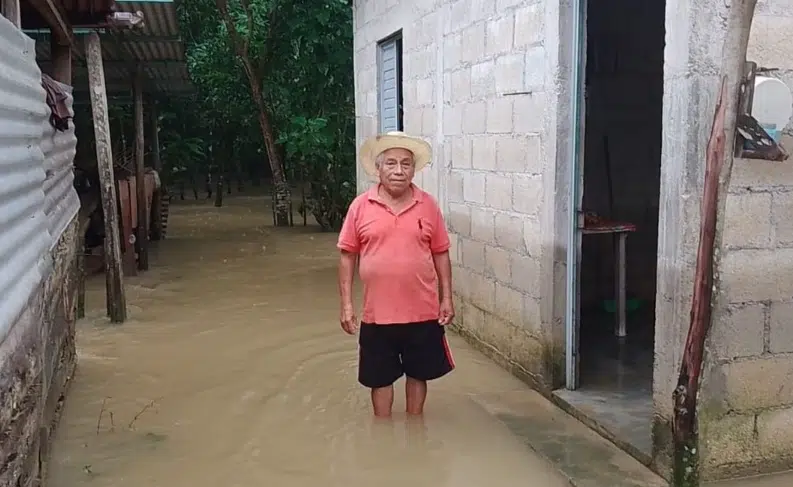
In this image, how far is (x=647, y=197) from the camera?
7512 millimetres

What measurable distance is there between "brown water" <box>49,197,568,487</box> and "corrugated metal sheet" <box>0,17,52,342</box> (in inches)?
44.6

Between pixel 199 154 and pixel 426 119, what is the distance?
15120mm

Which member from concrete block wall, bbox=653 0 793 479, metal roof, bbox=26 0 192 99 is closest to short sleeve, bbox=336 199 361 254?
concrete block wall, bbox=653 0 793 479

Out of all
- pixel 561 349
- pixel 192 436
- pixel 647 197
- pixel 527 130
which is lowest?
pixel 192 436

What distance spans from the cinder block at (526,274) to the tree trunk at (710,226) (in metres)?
2.25

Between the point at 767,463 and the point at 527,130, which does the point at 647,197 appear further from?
the point at 767,463

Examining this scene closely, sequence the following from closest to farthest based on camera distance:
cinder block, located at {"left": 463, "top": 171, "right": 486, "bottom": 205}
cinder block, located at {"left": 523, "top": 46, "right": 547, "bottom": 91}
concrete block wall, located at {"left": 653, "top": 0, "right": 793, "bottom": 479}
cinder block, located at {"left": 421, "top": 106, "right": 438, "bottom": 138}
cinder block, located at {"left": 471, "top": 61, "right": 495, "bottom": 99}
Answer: concrete block wall, located at {"left": 653, "top": 0, "right": 793, "bottom": 479}, cinder block, located at {"left": 523, "top": 46, "right": 547, "bottom": 91}, cinder block, located at {"left": 471, "top": 61, "right": 495, "bottom": 99}, cinder block, located at {"left": 463, "top": 171, "right": 486, "bottom": 205}, cinder block, located at {"left": 421, "top": 106, "right": 438, "bottom": 138}

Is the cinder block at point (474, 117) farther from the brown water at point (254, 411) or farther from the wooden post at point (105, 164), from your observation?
the wooden post at point (105, 164)

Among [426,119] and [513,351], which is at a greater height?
[426,119]

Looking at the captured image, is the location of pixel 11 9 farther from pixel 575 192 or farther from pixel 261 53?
pixel 261 53

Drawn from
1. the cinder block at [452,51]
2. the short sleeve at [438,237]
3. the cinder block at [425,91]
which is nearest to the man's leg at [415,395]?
the short sleeve at [438,237]

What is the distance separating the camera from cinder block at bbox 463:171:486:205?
19.5 ft

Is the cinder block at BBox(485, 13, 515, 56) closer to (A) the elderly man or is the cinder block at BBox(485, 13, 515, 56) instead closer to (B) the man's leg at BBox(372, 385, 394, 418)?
(A) the elderly man

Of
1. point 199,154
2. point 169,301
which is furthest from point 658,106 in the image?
point 199,154
